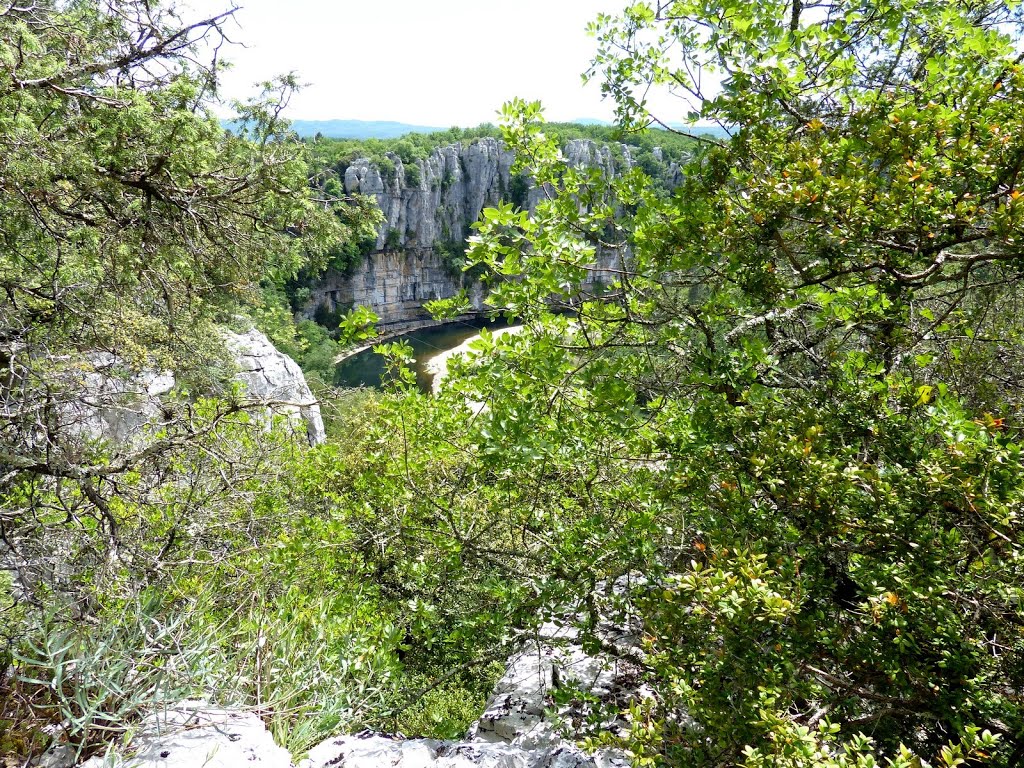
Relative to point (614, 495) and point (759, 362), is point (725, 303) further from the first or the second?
point (614, 495)

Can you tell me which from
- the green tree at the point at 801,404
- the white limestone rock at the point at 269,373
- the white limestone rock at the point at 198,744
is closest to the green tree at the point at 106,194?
the white limestone rock at the point at 198,744

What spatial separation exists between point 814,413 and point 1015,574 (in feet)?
2.43

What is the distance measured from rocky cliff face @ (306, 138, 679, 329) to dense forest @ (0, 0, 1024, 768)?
4772 centimetres

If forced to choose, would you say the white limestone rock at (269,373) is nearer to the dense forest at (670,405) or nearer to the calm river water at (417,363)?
the calm river water at (417,363)

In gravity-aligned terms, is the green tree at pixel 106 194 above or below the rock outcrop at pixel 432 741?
above

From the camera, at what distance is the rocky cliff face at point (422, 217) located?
169ft

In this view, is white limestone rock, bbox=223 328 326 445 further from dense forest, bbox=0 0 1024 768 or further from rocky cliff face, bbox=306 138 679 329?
rocky cliff face, bbox=306 138 679 329

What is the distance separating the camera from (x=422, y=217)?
2196 inches

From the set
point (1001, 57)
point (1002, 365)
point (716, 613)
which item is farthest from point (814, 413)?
point (1002, 365)

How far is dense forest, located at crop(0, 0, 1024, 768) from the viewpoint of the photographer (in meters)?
1.82

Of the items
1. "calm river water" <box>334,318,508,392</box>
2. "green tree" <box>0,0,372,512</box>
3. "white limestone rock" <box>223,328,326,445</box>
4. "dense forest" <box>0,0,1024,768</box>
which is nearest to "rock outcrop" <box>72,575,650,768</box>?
"dense forest" <box>0,0,1024,768</box>

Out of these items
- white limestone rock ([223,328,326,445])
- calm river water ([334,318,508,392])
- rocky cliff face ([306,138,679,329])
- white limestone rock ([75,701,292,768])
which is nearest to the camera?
white limestone rock ([75,701,292,768])

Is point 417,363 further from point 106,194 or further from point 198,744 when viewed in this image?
point 198,744

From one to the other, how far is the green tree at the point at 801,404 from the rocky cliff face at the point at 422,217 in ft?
161
